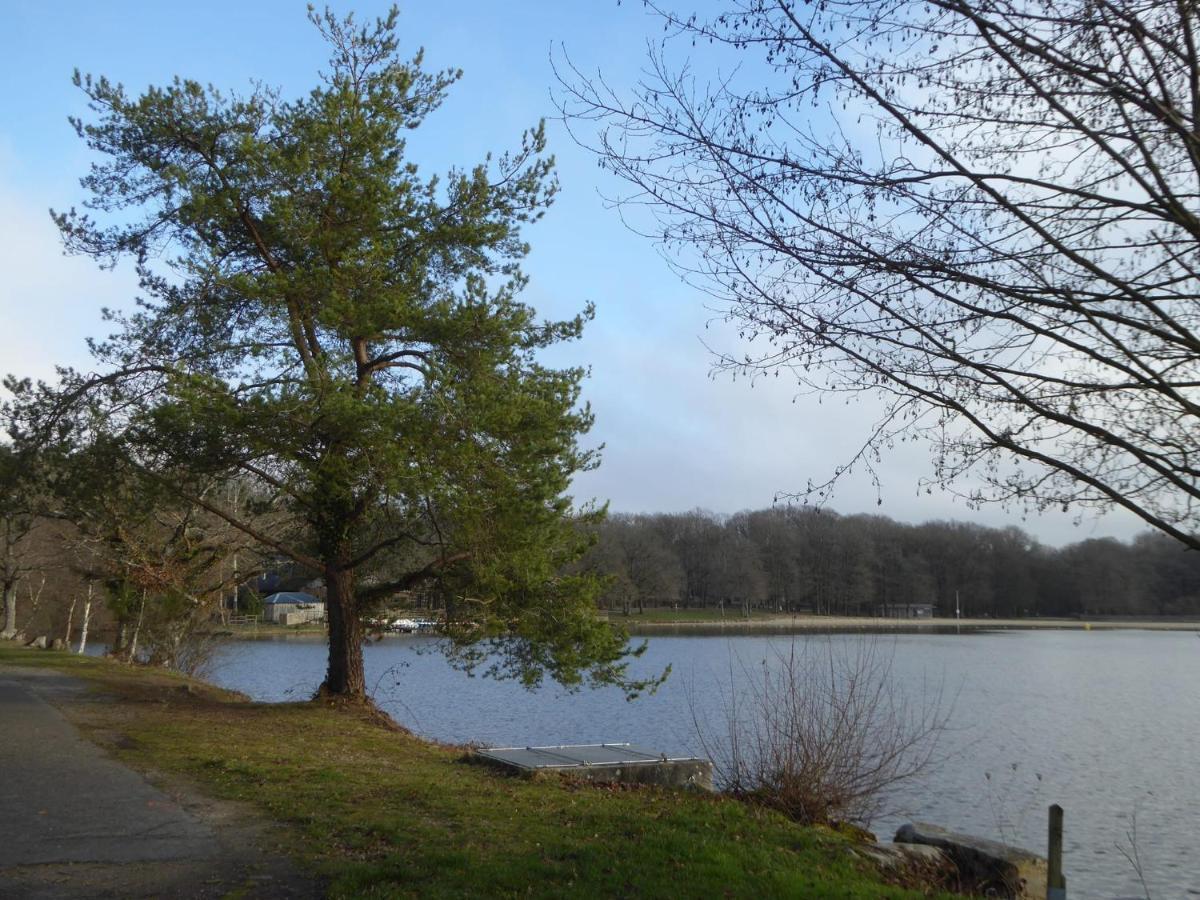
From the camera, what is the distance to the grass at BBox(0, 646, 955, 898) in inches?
237

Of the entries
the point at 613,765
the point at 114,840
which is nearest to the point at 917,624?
the point at 613,765

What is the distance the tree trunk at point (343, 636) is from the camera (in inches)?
589

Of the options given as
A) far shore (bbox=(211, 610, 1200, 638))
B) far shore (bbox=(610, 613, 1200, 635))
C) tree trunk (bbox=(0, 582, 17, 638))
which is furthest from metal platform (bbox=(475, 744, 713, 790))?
far shore (bbox=(610, 613, 1200, 635))

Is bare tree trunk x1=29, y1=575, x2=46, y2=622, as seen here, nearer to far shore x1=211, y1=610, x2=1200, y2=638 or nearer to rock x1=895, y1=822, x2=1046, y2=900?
far shore x1=211, y1=610, x2=1200, y2=638

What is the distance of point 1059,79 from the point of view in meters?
4.92

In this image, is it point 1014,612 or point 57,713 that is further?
point 1014,612

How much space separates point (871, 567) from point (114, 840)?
2774 cm

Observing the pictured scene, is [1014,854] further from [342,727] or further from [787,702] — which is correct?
[342,727]

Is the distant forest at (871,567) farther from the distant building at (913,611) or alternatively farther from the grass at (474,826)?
the grass at (474,826)

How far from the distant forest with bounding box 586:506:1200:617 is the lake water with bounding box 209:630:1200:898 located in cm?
201

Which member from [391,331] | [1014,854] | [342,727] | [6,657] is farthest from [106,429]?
[6,657]

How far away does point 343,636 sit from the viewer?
49.7 feet

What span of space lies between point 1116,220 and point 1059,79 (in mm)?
761

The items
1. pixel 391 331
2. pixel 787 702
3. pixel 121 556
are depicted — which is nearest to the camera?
pixel 787 702
